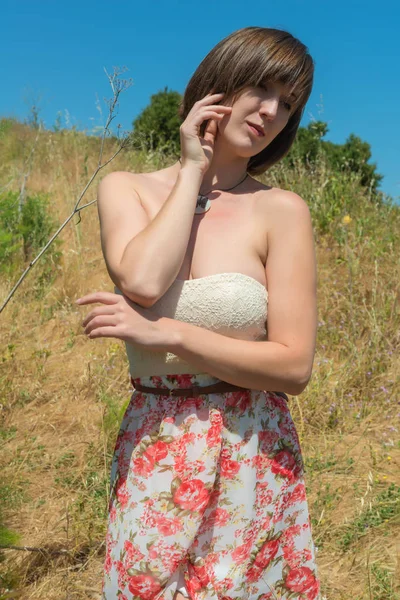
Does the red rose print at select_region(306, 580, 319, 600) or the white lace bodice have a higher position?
the white lace bodice

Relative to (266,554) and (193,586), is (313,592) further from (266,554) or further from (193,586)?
(193,586)

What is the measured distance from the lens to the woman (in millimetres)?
1419

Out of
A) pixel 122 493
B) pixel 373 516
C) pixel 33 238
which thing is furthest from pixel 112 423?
pixel 33 238

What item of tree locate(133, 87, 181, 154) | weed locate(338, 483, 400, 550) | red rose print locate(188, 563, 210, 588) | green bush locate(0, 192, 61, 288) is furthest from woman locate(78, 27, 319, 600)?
tree locate(133, 87, 181, 154)

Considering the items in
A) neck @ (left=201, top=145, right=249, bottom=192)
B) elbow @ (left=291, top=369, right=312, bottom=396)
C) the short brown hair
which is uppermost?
the short brown hair

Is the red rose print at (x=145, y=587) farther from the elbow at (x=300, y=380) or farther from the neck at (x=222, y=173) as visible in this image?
the neck at (x=222, y=173)

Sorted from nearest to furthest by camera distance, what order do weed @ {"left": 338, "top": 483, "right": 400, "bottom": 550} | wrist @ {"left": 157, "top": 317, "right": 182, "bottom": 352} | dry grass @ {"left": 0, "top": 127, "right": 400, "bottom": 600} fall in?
wrist @ {"left": 157, "top": 317, "right": 182, "bottom": 352}, dry grass @ {"left": 0, "top": 127, "right": 400, "bottom": 600}, weed @ {"left": 338, "top": 483, "right": 400, "bottom": 550}

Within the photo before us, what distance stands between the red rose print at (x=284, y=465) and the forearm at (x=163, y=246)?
1.64 ft

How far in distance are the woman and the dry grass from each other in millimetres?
483

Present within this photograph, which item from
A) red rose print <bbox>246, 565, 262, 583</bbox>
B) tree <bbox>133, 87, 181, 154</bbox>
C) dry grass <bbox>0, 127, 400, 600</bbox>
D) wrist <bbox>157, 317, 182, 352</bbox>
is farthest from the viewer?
tree <bbox>133, 87, 181, 154</bbox>

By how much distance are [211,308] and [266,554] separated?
0.60m

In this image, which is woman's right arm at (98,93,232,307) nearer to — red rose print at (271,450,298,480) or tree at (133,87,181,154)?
red rose print at (271,450,298,480)

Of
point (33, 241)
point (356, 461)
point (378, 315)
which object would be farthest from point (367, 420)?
point (33, 241)

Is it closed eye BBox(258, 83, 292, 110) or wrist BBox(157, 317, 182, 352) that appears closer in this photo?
wrist BBox(157, 317, 182, 352)
